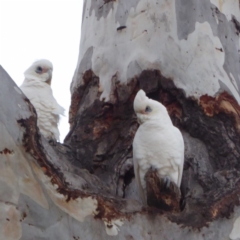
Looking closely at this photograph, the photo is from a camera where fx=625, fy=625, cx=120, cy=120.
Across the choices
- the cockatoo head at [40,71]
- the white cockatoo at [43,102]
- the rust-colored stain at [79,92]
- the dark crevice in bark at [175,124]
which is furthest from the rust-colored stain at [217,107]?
the cockatoo head at [40,71]

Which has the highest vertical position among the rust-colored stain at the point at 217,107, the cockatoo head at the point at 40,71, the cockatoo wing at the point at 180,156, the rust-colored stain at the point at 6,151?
the rust-colored stain at the point at 6,151

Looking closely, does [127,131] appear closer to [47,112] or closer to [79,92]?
[79,92]

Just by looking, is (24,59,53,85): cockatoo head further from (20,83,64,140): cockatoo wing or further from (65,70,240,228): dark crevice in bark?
(65,70,240,228): dark crevice in bark

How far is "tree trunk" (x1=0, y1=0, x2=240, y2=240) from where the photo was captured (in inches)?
61.6

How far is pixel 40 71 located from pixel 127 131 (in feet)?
2.56

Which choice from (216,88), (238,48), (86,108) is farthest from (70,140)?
(238,48)

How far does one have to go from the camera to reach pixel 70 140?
2.07m

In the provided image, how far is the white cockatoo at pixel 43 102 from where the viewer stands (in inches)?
94.3

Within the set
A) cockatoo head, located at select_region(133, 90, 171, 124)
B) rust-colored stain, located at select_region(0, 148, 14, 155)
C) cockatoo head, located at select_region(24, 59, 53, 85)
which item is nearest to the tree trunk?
rust-colored stain, located at select_region(0, 148, 14, 155)

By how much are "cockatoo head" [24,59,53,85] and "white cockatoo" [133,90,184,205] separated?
0.82 metres

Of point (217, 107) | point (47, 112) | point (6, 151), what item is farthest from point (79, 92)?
point (6, 151)

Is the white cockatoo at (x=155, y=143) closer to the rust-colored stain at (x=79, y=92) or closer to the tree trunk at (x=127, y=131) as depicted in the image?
the tree trunk at (x=127, y=131)

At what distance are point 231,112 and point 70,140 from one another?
534 millimetres

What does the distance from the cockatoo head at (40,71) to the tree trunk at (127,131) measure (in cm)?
37
